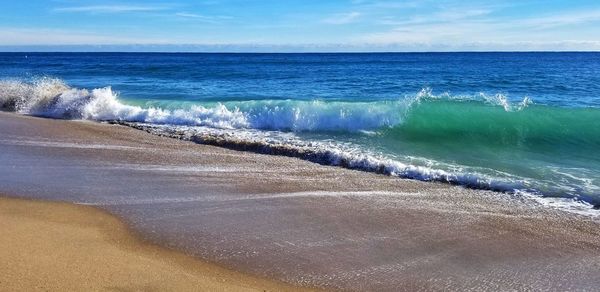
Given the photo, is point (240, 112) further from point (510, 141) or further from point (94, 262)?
point (94, 262)

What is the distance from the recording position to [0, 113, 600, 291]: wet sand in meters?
4.91

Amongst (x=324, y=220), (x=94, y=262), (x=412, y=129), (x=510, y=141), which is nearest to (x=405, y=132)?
(x=412, y=129)

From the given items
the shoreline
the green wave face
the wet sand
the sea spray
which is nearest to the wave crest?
the sea spray

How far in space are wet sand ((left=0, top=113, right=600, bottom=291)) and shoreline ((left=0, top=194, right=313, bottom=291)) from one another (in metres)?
0.22

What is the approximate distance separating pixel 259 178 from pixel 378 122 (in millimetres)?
6557

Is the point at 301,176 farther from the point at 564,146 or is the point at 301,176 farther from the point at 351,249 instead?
the point at 564,146

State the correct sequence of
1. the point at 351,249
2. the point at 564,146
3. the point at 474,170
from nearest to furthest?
1. the point at 351,249
2. the point at 474,170
3. the point at 564,146

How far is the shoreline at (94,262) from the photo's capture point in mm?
4379

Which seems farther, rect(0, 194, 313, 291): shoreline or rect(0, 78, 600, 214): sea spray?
rect(0, 78, 600, 214): sea spray

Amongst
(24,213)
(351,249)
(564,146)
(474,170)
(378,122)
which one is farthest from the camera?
(378,122)

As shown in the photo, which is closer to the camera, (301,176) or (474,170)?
(301,176)

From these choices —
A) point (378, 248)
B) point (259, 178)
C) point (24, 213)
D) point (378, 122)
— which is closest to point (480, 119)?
point (378, 122)

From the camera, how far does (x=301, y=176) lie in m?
8.39

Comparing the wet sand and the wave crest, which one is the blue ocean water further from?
the wet sand
